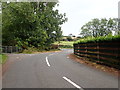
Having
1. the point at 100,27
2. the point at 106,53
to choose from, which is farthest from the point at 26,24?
the point at 100,27

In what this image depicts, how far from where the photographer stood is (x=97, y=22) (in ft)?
299

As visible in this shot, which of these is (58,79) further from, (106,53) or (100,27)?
(100,27)

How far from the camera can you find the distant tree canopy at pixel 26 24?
3969 cm

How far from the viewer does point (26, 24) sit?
42125mm

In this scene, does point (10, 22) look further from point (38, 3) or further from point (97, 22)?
point (97, 22)

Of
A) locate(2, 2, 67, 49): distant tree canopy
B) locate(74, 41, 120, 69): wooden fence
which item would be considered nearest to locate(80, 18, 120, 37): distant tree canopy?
locate(2, 2, 67, 49): distant tree canopy

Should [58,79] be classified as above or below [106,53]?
below

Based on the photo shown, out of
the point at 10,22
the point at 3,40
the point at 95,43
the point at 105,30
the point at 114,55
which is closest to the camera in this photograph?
the point at 114,55

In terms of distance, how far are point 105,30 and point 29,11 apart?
58901 mm

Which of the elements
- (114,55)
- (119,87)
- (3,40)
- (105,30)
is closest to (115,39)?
(114,55)

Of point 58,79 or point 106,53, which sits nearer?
point 58,79

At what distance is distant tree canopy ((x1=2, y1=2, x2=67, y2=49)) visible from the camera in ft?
130

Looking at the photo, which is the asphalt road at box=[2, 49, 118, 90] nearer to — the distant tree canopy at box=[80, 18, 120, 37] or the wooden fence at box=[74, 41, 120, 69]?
the wooden fence at box=[74, 41, 120, 69]

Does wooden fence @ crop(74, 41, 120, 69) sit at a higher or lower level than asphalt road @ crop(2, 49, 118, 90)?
higher
